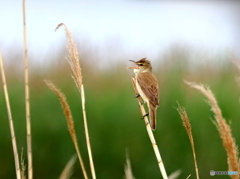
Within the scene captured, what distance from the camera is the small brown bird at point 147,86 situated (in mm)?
2393

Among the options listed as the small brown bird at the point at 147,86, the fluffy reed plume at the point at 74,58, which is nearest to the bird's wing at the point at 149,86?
the small brown bird at the point at 147,86

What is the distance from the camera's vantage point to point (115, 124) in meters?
4.48

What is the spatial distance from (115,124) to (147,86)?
2.03 meters

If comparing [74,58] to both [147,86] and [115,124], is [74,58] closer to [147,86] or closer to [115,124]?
[147,86]

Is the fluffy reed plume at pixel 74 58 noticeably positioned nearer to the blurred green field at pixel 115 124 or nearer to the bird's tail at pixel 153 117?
the bird's tail at pixel 153 117

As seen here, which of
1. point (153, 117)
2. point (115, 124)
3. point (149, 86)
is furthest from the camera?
point (115, 124)

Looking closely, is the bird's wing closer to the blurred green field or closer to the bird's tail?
the bird's tail

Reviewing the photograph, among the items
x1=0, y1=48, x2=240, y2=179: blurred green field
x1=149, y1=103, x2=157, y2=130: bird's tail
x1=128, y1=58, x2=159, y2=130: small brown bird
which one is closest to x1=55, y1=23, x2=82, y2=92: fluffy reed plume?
x1=149, y1=103, x2=157, y2=130: bird's tail

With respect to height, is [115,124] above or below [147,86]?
below

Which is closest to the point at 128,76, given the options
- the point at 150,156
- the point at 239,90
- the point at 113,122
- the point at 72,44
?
the point at 113,122

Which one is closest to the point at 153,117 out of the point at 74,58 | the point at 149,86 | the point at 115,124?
the point at 149,86

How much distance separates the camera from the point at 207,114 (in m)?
4.51

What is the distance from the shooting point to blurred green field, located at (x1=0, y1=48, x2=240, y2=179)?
429 centimetres

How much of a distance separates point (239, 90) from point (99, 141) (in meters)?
1.39
